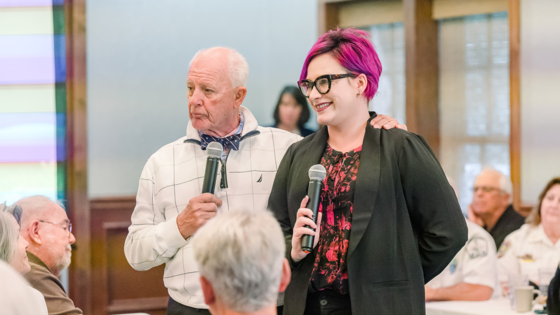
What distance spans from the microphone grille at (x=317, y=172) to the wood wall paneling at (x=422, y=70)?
3.87 m

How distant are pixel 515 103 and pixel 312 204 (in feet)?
12.9

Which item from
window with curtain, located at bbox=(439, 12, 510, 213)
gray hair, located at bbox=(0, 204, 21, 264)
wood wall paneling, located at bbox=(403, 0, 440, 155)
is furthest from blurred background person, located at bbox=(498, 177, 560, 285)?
gray hair, located at bbox=(0, 204, 21, 264)

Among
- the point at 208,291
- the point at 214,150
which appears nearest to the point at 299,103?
the point at 214,150

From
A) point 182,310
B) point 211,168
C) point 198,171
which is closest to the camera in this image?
point 211,168

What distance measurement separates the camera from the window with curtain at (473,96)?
17.4ft

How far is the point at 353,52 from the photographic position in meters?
1.78

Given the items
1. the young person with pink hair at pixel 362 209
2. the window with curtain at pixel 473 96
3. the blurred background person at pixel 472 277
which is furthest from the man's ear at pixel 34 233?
the window with curtain at pixel 473 96

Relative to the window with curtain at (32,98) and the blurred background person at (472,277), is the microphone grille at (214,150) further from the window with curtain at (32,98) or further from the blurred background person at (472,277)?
the window with curtain at (32,98)

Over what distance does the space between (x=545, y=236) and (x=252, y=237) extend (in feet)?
11.2

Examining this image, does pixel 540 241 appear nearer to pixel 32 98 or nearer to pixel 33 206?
pixel 33 206

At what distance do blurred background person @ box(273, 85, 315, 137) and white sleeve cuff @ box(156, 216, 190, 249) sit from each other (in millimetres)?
3243

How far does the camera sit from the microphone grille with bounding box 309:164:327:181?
1.68 metres

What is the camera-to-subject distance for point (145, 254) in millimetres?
2057

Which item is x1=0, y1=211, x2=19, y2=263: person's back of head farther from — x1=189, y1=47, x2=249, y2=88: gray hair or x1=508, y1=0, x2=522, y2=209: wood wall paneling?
x1=508, y1=0, x2=522, y2=209: wood wall paneling
